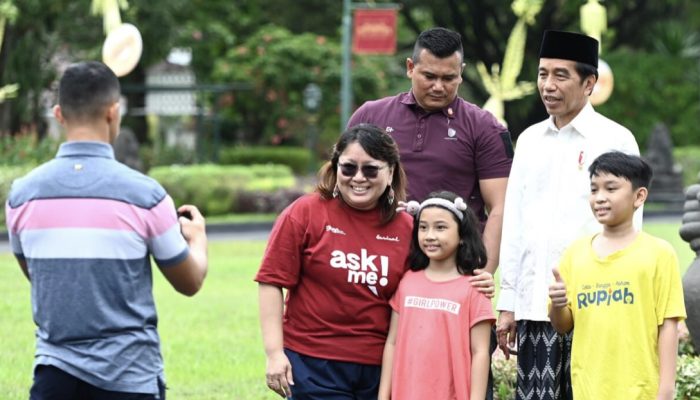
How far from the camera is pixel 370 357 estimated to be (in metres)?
5.57

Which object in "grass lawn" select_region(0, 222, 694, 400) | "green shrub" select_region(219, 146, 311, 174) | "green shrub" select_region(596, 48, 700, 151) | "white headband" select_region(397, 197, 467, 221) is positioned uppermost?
"green shrub" select_region(596, 48, 700, 151)

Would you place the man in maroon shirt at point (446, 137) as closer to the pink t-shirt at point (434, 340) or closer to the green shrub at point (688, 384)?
the pink t-shirt at point (434, 340)

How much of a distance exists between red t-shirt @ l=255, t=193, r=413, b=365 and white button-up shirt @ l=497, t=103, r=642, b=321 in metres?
0.82

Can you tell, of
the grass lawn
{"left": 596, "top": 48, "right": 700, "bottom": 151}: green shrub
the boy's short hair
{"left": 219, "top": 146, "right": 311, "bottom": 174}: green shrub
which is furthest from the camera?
{"left": 596, "top": 48, "right": 700, "bottom": 151}: green shrub

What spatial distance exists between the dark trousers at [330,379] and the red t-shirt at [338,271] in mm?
28

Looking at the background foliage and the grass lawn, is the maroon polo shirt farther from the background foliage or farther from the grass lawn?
the background foliage

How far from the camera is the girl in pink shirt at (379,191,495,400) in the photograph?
5.47 meters

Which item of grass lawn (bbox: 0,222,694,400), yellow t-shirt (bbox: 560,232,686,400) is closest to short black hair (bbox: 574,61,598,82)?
yellow t-shirt (bbox: 560,232,686,400)

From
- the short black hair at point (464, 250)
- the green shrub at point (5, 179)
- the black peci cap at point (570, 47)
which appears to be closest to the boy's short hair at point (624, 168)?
the short black hair at point (464, 250)

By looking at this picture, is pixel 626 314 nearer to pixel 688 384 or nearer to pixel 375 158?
pixel 375 158

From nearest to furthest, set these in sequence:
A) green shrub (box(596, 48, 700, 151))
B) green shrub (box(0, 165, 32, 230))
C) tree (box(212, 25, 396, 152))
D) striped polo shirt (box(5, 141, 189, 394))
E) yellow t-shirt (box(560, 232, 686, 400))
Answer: striped polo shirt (box(5, 141, 189, 394)) < yellow t-shirt (box(560, 232, 686, 400)) < green shrub (box(0, 165, 32, 230)) < tree (box(212, 25, 396, 152)) < green shrub (box(596, 48, 700, 151))

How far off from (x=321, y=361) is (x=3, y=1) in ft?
90.3

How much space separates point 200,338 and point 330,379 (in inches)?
270

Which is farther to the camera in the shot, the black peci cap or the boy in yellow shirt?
the black peci cap
